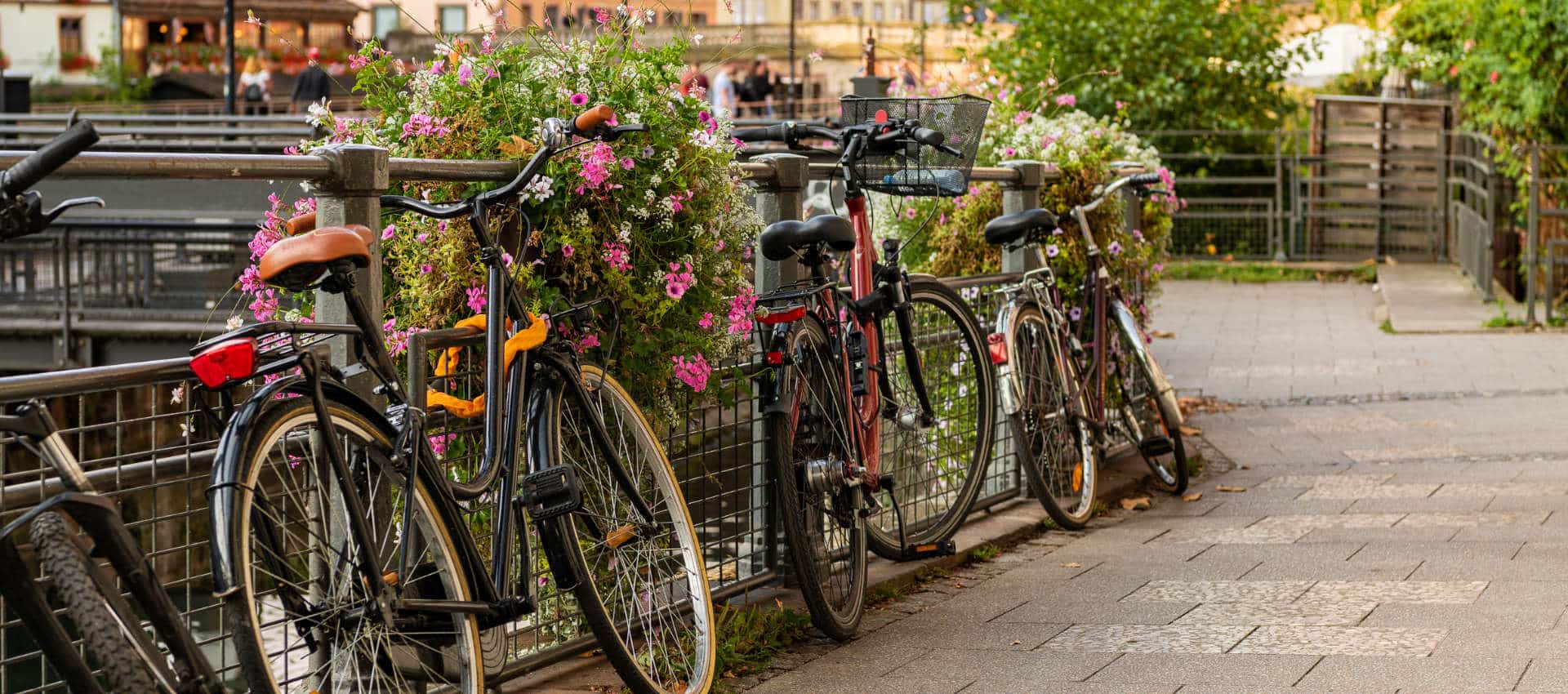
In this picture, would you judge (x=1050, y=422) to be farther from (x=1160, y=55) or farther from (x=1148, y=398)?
(x=1160, y=55)

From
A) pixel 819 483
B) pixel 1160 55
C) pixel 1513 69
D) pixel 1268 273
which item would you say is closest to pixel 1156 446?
pixel 819 483

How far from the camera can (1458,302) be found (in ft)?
49.5

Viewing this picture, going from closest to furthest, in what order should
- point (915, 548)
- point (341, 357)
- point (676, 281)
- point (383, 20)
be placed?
point (341, 357)
point (676, 281)
point (915, 548)
point (383, 20)

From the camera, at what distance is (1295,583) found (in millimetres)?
5457

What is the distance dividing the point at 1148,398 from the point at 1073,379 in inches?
37.5

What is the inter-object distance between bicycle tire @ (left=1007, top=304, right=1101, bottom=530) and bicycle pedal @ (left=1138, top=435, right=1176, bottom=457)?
41 centimetres

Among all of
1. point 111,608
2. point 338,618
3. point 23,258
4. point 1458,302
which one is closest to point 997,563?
point 338,618

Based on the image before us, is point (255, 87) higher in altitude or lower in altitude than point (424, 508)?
higher

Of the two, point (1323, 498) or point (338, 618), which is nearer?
point (338, 618)

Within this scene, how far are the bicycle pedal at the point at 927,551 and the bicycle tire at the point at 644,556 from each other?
117 centimetres

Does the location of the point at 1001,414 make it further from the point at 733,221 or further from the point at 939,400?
the point at 733,221

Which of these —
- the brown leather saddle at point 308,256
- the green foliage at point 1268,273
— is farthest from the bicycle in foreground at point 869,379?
the green foliage at point 1268,273

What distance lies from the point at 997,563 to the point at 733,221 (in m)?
1.85

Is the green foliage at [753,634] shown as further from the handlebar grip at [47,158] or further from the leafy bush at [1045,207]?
the leafy bush at [1045,207]
